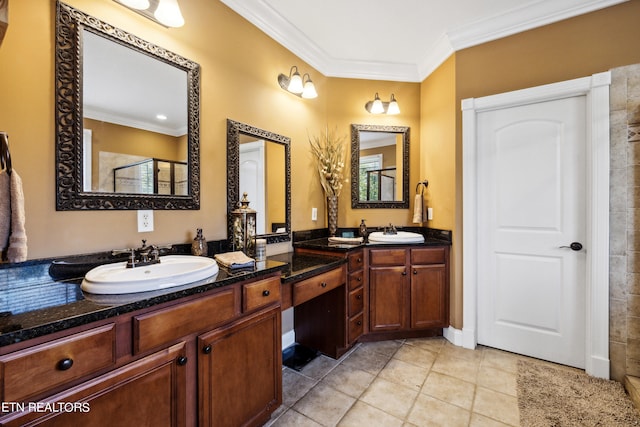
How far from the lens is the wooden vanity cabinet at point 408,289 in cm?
247

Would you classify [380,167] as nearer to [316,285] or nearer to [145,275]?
[316,285]

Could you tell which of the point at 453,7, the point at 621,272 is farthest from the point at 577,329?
the point at 453,7

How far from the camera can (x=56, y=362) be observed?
32.0 inches

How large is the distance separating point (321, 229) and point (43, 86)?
6.95 feet

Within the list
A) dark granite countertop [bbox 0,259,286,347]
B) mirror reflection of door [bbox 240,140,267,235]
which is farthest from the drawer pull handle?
mirror reflection of door [bbox 240,140,267,235]

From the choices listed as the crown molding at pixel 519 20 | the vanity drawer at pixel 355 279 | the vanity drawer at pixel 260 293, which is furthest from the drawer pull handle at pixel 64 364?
the crown molding at pixel 519 20

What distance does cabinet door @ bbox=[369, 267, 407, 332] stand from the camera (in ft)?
8.12

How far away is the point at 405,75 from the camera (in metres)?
2.94

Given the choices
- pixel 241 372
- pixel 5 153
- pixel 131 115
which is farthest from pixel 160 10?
pixel 241 372

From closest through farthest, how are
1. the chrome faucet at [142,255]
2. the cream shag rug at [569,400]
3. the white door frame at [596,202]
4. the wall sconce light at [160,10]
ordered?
the chrome faucet at [142,255] < the wall sconce light at [160,10] < the cream shag rug at [569,400] < the white door frame at [596,202]

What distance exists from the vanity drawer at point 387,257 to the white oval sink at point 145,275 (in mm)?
1466

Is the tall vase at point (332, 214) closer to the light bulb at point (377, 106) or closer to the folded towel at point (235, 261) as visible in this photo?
the light bulb at point (377, 106)

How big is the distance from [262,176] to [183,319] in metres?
1.32

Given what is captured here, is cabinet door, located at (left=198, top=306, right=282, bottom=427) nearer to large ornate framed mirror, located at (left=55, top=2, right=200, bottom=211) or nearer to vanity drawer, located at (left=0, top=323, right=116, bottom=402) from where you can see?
vanity drawer, located at (left=0, top=323, right=116, bottom=402)
